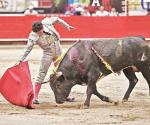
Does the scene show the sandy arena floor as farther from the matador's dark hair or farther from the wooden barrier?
the wooden barrier

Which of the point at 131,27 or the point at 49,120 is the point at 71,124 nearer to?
the point at 49,120

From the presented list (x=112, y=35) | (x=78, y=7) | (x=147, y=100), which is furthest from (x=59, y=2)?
(x=147, y=100)

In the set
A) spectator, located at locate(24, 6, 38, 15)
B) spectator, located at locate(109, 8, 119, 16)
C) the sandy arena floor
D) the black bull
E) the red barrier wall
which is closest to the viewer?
the sandy arena floor

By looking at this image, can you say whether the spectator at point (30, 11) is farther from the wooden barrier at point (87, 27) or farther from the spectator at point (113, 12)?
the spectator at point (113, 12)

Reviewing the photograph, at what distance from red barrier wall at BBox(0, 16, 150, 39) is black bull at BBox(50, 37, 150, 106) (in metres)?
11.4

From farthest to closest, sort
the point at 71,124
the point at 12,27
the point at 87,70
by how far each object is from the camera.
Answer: the point at 12,27, the point at 87,70, the point at 71,124

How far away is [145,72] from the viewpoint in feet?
30.0

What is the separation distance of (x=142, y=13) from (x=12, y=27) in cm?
425

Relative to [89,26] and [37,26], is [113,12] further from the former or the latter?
[37,26]

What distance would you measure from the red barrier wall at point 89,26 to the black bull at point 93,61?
37.4 feet

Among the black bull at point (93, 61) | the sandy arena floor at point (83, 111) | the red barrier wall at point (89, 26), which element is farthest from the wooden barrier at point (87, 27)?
the black bull at point (93, 61)

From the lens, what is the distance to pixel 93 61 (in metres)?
8.77

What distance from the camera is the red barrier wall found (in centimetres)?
2019

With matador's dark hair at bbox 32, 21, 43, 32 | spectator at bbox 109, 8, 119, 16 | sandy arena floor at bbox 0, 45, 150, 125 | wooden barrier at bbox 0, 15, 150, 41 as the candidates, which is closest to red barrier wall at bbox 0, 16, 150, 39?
wooden barrier at bbox 0, 15, 150, 41
